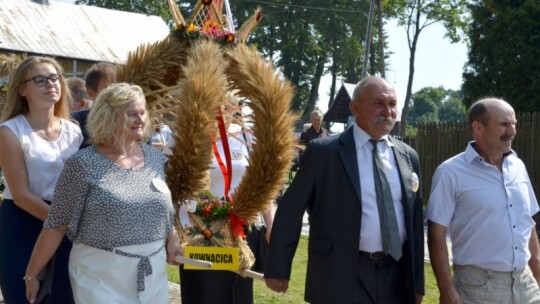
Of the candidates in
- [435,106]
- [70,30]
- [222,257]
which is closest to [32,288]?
[222,257]

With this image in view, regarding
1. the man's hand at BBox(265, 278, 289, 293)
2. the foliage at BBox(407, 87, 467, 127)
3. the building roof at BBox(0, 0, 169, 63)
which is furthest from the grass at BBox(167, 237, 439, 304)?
the foliage at BBox(407, 87, 467, 127)

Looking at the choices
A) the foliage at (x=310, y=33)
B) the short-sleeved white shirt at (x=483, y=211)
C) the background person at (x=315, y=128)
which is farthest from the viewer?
the foliage at (x=310, y=33)

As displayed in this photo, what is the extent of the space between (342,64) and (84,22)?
79.0ft

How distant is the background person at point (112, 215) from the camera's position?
439cm

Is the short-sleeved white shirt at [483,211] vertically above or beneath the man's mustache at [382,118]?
beneath

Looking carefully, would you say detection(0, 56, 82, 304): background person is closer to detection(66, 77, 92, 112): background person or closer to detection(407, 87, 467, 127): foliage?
detection(66, 77, 92, 112): background person

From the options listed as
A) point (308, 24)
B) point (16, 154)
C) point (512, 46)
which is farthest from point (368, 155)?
point (308, 24)

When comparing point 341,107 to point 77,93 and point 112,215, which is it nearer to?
point 77,93

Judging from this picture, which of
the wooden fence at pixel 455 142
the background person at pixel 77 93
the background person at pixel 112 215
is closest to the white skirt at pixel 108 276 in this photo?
the background person at pixel 112 215

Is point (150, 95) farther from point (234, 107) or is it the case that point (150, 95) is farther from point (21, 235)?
point (21, 235)

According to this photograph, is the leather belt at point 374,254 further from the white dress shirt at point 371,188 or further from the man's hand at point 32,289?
the man's hand at point 32,289

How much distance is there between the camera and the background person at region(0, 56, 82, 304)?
4.94 meters

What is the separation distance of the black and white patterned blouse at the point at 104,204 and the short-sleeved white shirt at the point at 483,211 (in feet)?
5.75

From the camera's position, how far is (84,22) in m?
42.8
